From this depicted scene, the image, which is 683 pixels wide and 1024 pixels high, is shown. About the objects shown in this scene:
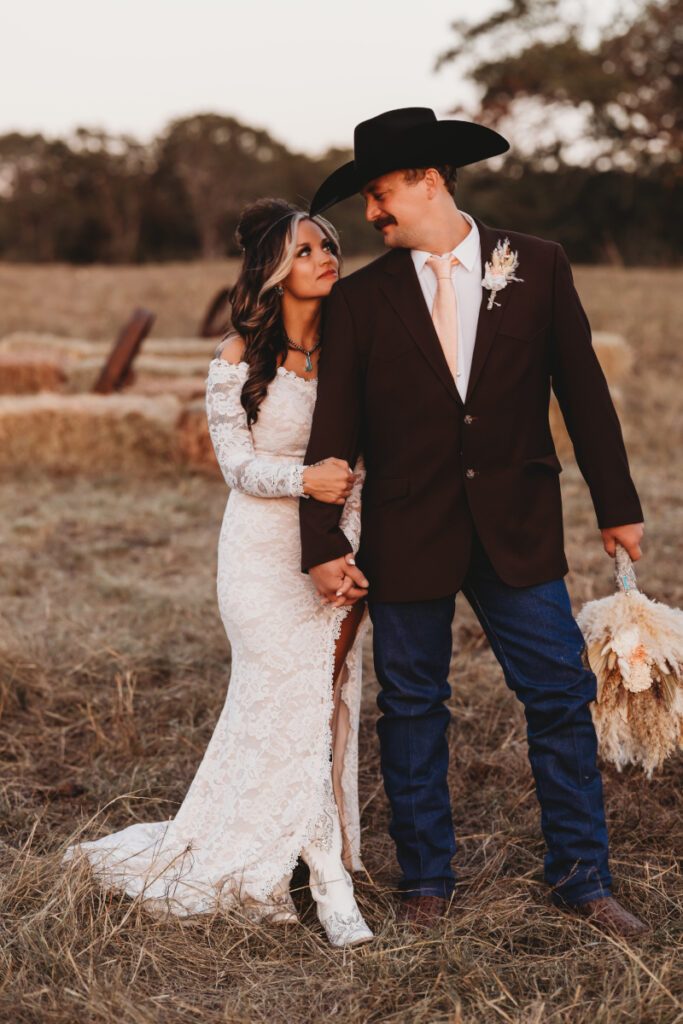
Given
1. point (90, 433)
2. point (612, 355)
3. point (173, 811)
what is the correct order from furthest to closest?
point (612, 355)
point (90, 433)
point (173, 811)

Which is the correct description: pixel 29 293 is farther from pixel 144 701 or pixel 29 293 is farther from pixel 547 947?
pixel 547 947

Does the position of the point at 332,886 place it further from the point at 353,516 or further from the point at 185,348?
the point at 185,348

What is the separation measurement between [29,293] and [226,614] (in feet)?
48.4

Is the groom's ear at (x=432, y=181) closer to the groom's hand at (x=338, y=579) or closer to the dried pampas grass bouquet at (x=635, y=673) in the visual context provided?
the groom's hand at (x=338, y=579)

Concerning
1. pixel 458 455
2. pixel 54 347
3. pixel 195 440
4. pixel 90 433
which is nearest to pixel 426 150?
pixel 458 455

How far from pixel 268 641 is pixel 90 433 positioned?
20.7ft

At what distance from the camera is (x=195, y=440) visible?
8750 millimetres

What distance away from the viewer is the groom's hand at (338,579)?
2.85m

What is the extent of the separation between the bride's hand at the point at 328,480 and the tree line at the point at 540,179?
16.3 meters

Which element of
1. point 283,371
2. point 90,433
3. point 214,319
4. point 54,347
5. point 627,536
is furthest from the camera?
point 214,319

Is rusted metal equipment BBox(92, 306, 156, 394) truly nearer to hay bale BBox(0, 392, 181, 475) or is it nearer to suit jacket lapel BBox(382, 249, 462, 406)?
hay bale BBox(0, 392, 181, 475)

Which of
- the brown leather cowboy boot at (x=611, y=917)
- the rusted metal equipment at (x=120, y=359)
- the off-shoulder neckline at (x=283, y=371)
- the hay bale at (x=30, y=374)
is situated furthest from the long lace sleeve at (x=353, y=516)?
the hay bale at (x=30, y=374)

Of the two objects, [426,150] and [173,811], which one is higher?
[426,150]

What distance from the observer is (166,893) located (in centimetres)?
293
